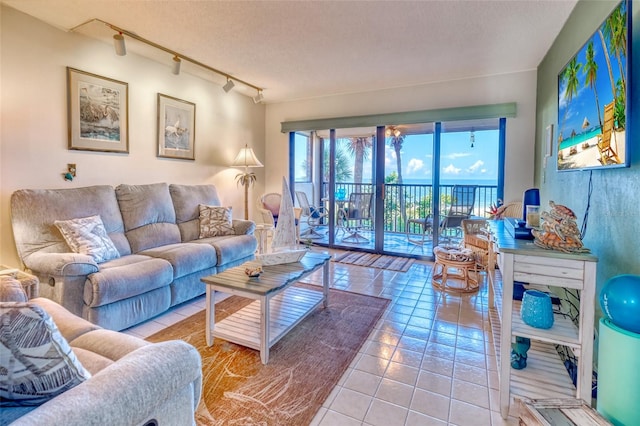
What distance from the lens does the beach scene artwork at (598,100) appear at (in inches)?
57.7

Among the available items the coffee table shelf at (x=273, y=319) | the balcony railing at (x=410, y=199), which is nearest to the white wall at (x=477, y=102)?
the balcony railing at (x=410, y=199)

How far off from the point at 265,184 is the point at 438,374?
4496 mm

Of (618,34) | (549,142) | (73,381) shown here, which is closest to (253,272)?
(73,381)

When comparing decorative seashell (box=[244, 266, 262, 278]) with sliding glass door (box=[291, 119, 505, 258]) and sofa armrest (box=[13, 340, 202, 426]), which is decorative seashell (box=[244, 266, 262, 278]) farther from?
sliding glass door (box=[291, 119, 505, 258])

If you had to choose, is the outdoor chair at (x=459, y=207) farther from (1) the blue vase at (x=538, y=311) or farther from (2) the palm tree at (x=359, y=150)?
(1) the blue vase at (x=538, y=311)

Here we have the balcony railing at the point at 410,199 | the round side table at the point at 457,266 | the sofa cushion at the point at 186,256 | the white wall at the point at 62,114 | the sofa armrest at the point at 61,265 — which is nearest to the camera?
the sofa armrest at the point at 61,265

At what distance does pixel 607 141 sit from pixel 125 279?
122 inches

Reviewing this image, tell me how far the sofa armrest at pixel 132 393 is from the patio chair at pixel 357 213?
4.43 m

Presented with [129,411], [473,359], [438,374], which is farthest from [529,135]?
[129,411]

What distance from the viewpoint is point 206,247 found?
3.15 metres

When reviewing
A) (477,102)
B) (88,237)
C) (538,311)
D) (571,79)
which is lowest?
(538,311)

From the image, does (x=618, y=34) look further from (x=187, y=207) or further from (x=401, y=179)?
(x=187, y=207)

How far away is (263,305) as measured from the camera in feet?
6.48

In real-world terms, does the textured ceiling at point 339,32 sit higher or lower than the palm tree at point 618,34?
higher
